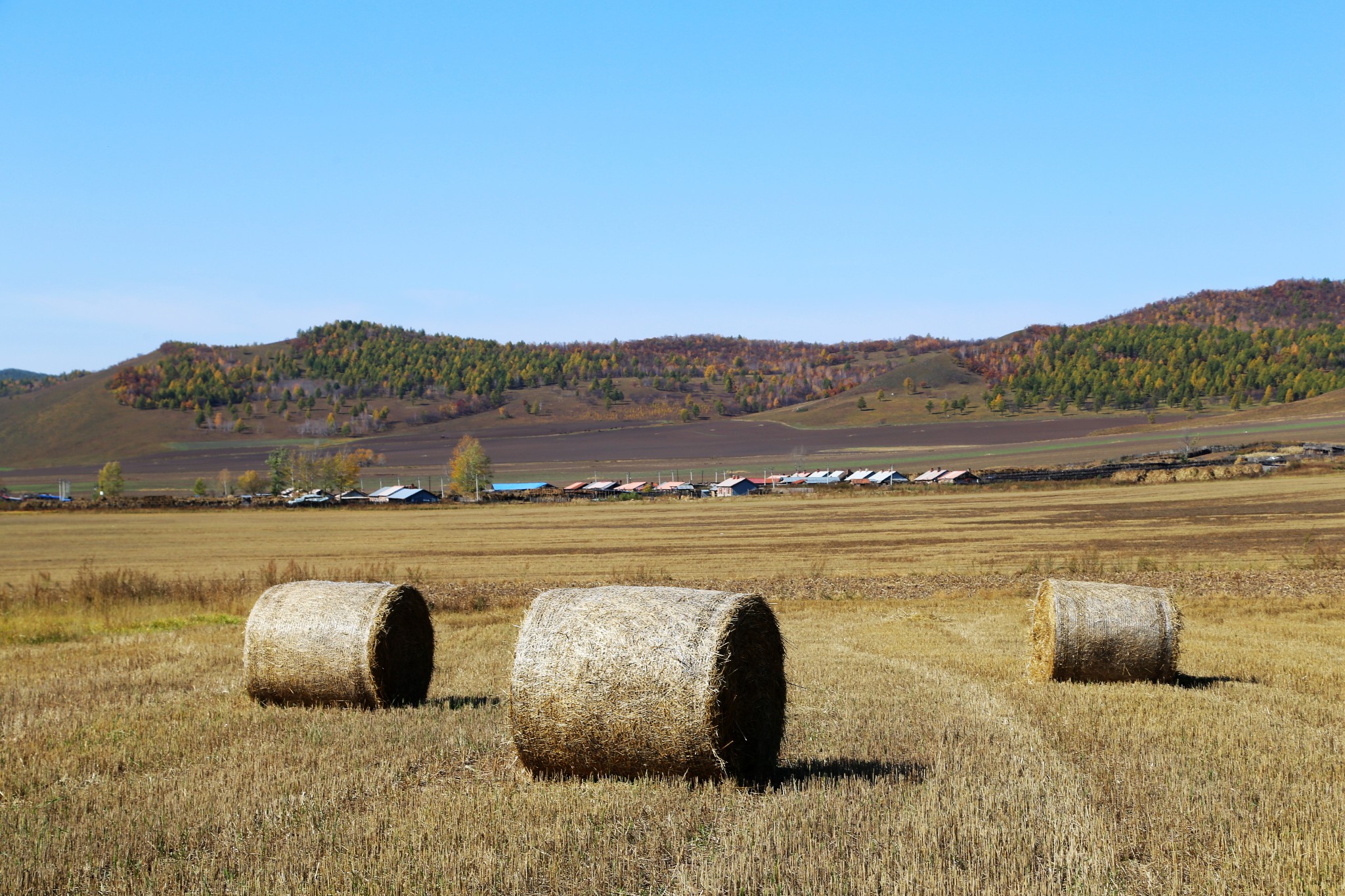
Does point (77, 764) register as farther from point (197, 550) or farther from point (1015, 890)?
point (197, 550)

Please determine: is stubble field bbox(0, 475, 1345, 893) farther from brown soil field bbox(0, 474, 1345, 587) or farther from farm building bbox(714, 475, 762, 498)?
farm building bbox(714, 475, 762, 498)

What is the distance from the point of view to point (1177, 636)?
43.5 ft

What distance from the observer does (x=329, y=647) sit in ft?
38.6

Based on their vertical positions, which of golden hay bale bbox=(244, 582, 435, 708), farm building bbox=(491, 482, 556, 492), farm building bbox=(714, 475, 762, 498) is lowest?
farm building bbox=(714, 475, 762, 498)

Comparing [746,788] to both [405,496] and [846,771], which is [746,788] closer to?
[846,771]

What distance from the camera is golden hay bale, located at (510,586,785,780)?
7953 mm

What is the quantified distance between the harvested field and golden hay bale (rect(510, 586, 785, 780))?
9.4 inches

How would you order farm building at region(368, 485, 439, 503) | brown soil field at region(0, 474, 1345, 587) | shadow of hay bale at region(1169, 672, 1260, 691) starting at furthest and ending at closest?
farm building at region(368, 485, 439, 503) → brown soil field at region(0, 474, 1345, 587) → shadow of hay bale at region(1169, 672, 1260, 691)

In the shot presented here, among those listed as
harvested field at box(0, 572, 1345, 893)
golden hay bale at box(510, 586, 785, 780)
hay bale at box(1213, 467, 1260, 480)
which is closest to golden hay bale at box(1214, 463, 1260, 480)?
hay bale at box(1213, 467, 1260, 480)

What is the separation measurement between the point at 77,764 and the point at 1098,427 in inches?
7189

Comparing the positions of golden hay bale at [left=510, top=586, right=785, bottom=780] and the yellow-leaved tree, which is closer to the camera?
golden hay bale at [left=510, top=586, right=785, bottom=780]

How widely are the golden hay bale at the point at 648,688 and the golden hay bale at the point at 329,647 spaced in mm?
3775

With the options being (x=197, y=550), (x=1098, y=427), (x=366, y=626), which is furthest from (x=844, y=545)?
(x=1098, y=427)

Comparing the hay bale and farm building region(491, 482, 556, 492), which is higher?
farm building region(491, 482, 556, 492)
